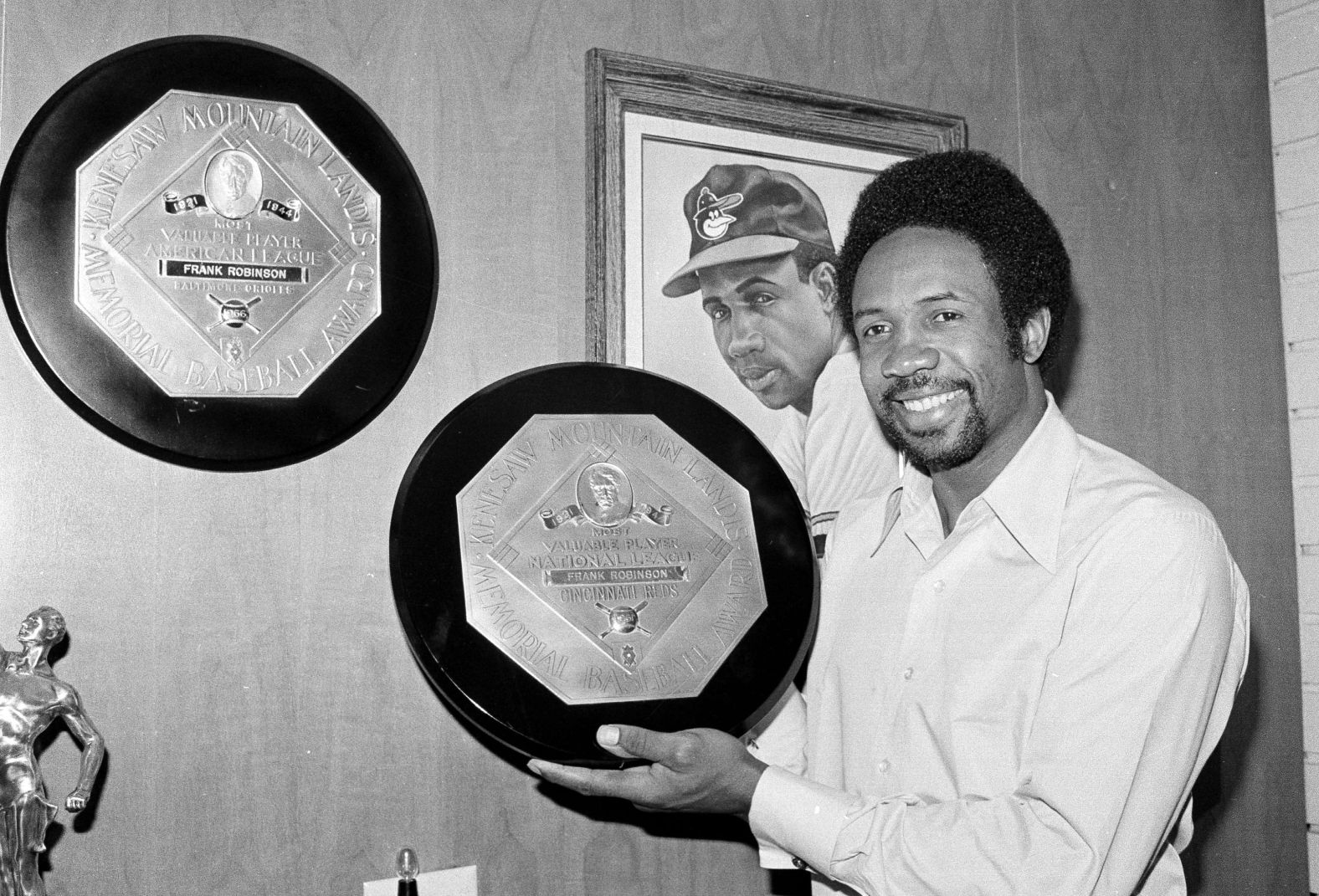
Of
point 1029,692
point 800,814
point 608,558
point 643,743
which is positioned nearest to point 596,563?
point 608,558

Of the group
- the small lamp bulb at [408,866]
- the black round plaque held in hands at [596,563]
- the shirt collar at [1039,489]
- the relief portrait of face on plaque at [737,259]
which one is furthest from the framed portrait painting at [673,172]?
the small lamp bulb at [408,866]

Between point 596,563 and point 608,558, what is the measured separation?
2cm

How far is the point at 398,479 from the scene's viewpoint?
162 cm

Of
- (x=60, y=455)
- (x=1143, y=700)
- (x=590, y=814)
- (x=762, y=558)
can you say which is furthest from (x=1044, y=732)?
(x=60, y=455)

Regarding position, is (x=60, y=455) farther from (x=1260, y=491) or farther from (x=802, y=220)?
(x=1260, y=491)

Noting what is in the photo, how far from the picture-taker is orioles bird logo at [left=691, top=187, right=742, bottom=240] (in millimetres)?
1872

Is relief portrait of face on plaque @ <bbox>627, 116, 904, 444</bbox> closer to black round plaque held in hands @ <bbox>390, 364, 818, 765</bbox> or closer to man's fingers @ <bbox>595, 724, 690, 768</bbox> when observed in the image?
black round plaque held in hands @ <bbox>390, 364, 818, 765</bbox>

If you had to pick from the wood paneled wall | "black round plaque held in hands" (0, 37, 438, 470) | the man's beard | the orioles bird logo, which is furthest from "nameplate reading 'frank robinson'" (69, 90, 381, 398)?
the man's beard

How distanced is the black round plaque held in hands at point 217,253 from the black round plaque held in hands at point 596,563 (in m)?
0.22

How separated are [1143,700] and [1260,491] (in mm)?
1486

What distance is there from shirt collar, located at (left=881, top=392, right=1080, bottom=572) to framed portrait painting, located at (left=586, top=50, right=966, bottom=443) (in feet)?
1.68

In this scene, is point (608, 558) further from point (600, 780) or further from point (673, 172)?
point (673, 172)

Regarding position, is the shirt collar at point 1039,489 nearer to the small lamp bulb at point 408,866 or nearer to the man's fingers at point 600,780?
the man's fingers at point 600,780

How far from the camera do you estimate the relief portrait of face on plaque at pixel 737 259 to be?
183 centimetres
